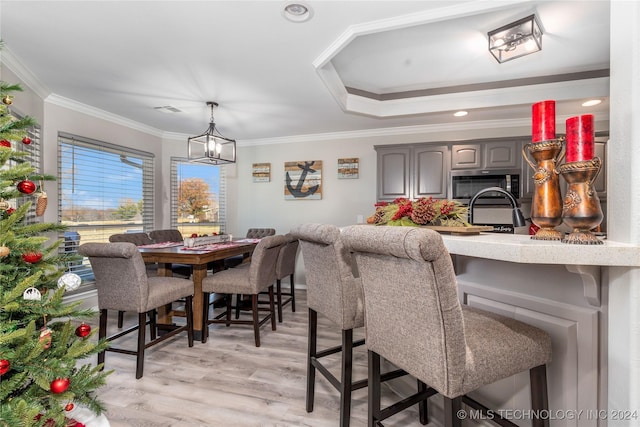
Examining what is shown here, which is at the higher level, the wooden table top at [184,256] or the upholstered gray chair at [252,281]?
the wooden table top at [184,256]

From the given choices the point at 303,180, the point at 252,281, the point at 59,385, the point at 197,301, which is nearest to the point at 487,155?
the point at 303,180

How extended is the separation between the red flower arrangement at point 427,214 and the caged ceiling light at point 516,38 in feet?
4.77

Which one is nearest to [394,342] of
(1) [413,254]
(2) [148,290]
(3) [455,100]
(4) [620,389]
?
(1) [413,254]

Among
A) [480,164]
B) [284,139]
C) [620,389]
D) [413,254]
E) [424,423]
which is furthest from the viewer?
[284,139]

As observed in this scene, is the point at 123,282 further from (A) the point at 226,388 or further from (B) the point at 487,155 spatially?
(B) the point at 487,155

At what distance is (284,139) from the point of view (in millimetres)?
4918

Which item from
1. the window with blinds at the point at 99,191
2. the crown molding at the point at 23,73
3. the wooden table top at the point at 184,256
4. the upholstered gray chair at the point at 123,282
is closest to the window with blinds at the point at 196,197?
the window with blinds at the point at 99,191

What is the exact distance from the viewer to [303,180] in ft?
15.8

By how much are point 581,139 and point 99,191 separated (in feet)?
14.5

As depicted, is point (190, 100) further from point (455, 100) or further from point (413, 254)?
point (413, 254)

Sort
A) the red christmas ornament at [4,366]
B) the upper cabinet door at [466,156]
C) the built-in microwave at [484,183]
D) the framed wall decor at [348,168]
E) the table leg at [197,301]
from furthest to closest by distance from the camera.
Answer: the framed wall decor at [348,168] → the upper cabinet door at [466,156] → the built-in microwave at [484,183] → the table leg at [197,301] → the red christmas ornament at [4,366]

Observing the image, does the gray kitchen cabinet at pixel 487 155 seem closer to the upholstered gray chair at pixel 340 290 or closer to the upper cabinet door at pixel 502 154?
the upper cabinet door at pixel 502 154

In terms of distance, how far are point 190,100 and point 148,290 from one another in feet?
6.76

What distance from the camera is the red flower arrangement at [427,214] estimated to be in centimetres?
145
